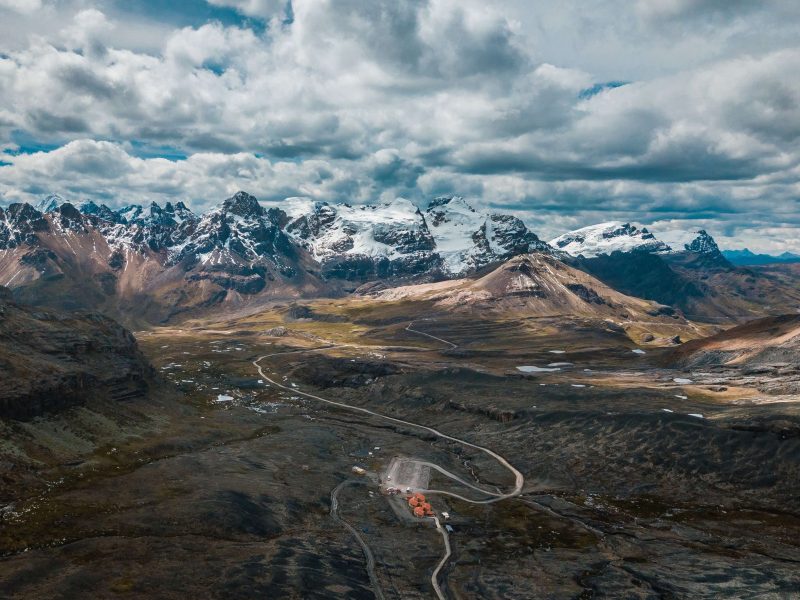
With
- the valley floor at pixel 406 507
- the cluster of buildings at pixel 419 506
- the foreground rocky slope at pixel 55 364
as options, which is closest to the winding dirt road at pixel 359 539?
the valley floor at pixel 406 507

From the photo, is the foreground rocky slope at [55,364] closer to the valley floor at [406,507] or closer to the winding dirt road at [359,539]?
the valley floor at [406,507]

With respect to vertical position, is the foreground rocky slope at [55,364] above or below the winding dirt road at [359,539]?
above

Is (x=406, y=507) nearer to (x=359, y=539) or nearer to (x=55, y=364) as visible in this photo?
(x=359, y=539)

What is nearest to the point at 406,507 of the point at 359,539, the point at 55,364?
the point at 359,539

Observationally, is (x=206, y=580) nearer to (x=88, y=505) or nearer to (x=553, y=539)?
(x=88, y=505)

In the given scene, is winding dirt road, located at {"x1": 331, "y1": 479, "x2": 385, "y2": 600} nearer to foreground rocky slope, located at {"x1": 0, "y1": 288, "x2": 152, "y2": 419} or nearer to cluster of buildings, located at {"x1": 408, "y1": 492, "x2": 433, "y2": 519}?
cluster of buildings, located at {"x1": 408, "y1": 492, "x2": 433, "y2": 519}

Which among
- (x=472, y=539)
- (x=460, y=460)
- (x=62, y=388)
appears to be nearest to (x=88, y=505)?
(x=62, y=388)

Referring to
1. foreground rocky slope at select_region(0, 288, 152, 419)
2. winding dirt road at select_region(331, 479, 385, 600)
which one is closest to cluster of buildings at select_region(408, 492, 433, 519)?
winding dirt road at select_region(331, 479, 385, 600)
